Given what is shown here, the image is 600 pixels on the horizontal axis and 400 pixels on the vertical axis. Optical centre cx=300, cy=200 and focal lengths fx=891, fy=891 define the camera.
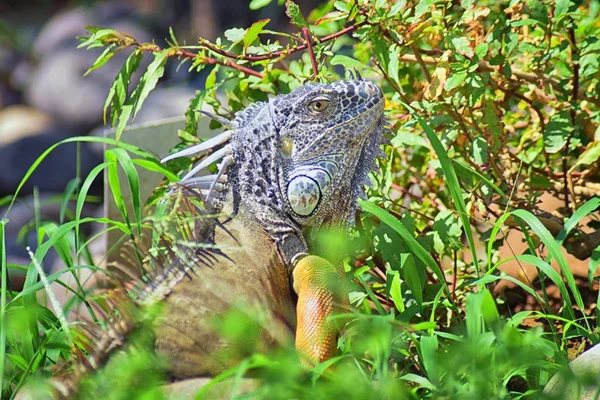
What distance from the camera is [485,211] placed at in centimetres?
309

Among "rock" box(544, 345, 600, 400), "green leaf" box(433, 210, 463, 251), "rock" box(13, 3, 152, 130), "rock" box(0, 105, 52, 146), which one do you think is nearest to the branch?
"green leaf" box(433, 210, 463, 251)

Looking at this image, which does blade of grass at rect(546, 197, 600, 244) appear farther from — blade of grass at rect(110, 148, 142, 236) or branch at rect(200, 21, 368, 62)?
blade of grass at rect(110, 148, 142, 236)

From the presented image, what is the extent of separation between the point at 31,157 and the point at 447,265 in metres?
6.62

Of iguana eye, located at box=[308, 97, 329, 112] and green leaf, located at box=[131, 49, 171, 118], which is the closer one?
iguana eye, located at box=[308, 97, 329, 112]

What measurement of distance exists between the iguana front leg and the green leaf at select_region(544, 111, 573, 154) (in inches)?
36.2

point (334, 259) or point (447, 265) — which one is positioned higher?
point (334, 259)

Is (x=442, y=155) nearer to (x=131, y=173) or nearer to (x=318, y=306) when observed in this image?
(x=318, y=306)

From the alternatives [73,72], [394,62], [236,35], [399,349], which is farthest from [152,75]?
[73,72]

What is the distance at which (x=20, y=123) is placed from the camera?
10031 mm

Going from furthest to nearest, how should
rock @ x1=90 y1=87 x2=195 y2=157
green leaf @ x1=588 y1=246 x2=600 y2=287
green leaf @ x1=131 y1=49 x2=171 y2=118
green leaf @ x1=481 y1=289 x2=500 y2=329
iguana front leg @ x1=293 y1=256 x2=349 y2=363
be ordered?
1. rock @ x1=90 y1=87 x2=195 y2=157
2. green leaf @ x1=131 y1=49 x2=171 y2=118
3. green leaf @ x1=588 y1=246 x2=600 y2=287
4. iguana front leg @ x1=293 y1=256 x2=349 y2=363
5. green leaf @ x1=481 y1=289 x2=500 y2=329

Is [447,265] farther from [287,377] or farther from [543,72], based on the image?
[287,377]

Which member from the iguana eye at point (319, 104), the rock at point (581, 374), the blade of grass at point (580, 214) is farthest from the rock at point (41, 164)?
the rock at point (581, 374)

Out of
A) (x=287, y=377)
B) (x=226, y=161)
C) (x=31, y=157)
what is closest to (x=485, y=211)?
(x=226, y=161)

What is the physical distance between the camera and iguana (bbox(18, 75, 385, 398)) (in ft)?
7.89
